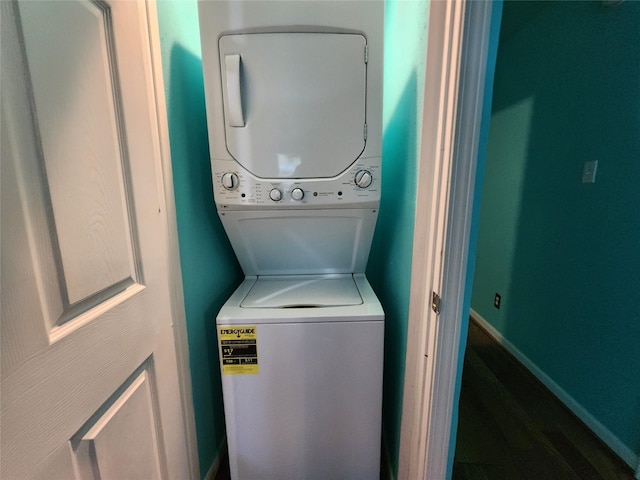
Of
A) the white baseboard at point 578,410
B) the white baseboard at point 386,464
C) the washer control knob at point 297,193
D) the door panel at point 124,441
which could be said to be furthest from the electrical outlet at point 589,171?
the door panel at point 124,441

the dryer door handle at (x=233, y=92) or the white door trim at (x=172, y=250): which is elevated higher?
the dryer door handle at (x=233, y=92)

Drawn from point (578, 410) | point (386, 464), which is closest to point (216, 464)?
point (386, 464)

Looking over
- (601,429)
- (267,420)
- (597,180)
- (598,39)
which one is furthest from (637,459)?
Result: (598,39)

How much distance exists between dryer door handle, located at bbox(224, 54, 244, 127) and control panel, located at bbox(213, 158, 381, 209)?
0.15 meters

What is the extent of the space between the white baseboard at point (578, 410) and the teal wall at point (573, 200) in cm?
3

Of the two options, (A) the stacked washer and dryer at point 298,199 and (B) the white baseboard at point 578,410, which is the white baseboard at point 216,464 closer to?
(A) the stacked washer and dryer at point 298,199

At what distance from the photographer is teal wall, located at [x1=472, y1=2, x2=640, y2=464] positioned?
1.33m

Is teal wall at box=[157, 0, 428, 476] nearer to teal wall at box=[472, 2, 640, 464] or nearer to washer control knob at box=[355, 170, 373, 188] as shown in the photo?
washer control knob at box=[355, 170, 373, 188]

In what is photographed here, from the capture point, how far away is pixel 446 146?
2.30 feet

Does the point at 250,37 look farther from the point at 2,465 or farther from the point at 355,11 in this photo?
the point at 2,465

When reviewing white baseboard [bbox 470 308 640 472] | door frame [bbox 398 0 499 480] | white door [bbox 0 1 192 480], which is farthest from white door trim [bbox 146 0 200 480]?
white baseboard [bbox 470 308 640 472]

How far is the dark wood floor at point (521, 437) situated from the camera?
1.30 metres

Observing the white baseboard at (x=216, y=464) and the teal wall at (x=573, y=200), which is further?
the teal wall at (x=573, y=200)

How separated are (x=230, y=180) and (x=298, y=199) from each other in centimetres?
25
